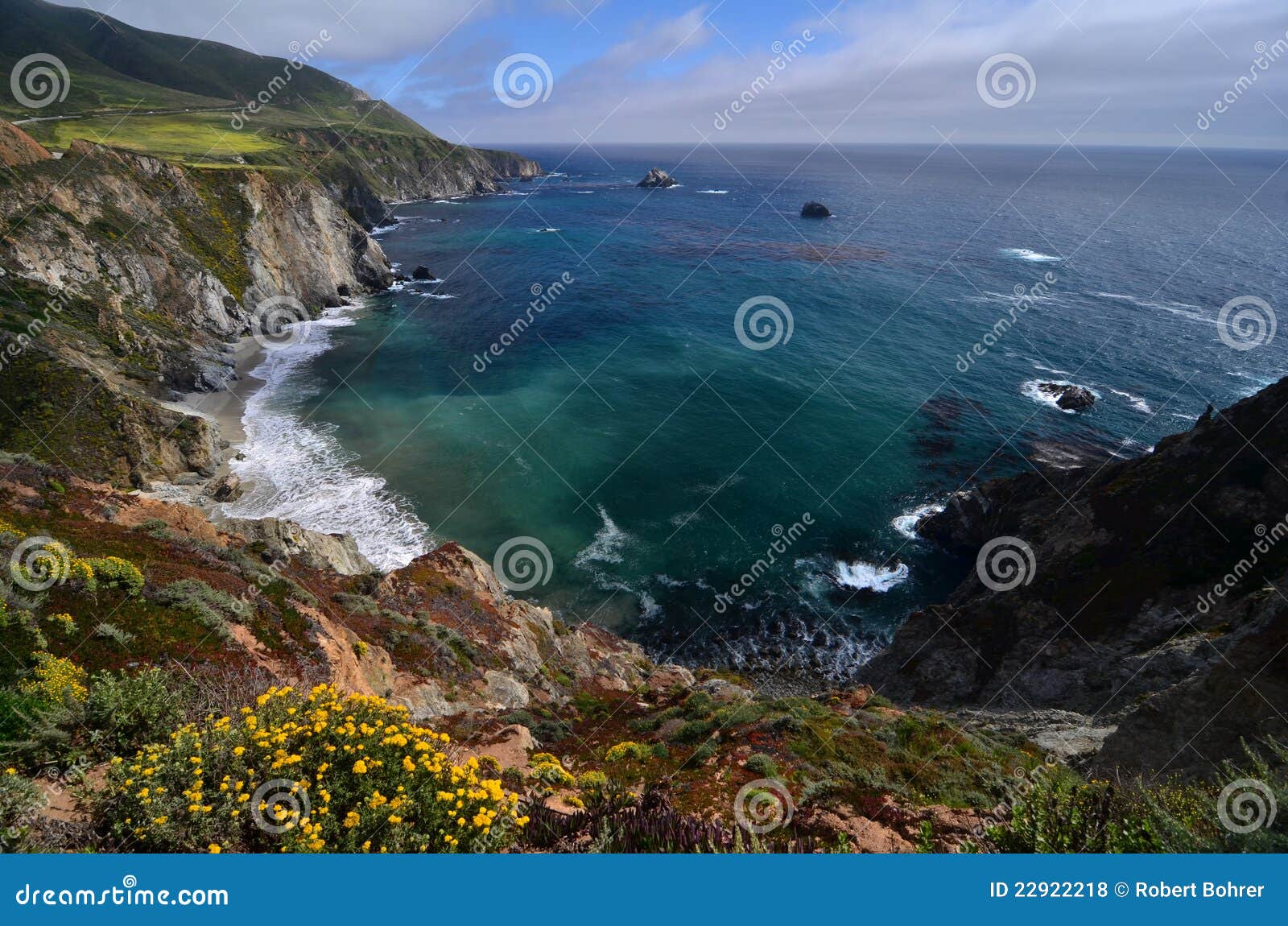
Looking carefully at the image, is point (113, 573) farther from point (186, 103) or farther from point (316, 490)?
point (186, 103)

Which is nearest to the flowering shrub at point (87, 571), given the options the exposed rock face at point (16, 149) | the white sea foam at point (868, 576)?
the white sea foam at point (868, 576)

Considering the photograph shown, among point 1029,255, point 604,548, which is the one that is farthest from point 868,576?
point 1029,255

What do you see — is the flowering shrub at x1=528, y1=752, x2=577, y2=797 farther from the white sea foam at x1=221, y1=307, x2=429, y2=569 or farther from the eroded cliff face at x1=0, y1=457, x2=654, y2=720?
the white sea foam at x1=221, y1=307, x2=429, y2=569

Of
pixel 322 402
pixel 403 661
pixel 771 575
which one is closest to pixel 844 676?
pixel 771 575

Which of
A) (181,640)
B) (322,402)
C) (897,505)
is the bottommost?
(181,640)

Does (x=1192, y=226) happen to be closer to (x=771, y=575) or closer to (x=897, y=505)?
(x=897, y=505)

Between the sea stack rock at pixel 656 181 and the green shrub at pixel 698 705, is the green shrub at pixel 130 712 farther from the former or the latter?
the sea stack rock at pixel 656 181

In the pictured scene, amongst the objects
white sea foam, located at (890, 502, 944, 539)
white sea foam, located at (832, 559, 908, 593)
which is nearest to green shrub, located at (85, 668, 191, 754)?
white sea foam, located at (832, 559, 908, 593)
